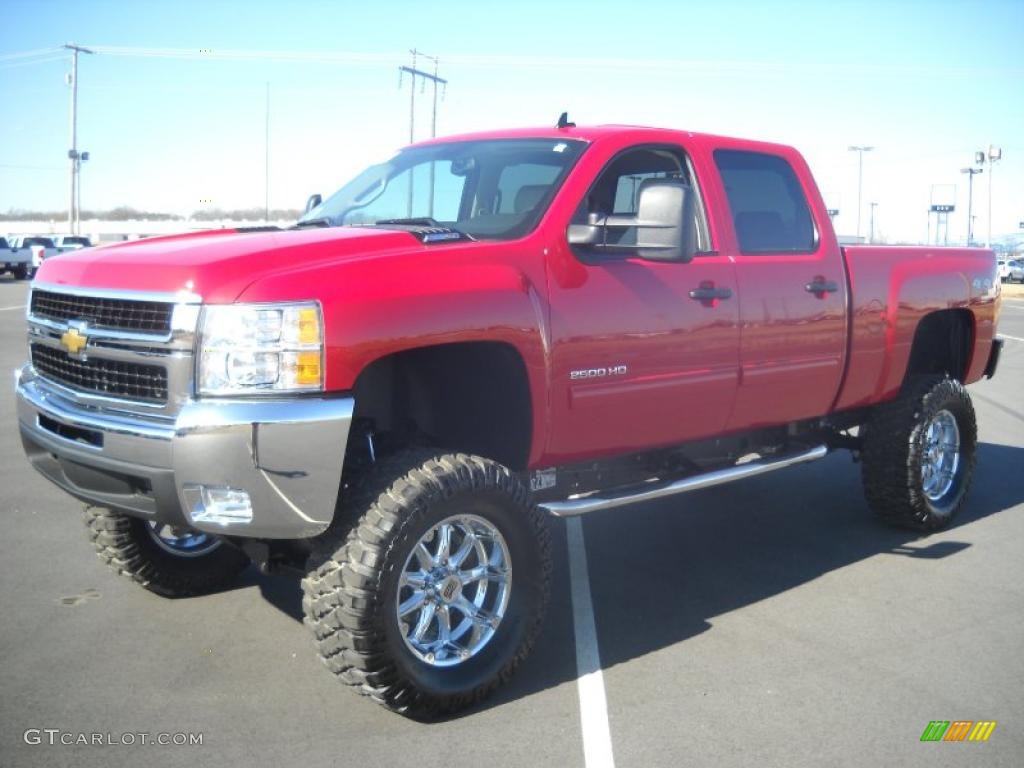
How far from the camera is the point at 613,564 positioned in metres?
5.78

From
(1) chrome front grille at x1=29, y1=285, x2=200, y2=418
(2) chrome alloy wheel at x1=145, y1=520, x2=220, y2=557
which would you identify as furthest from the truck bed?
(1) chrome front grille at x1=29, y1=285, x2=200, y2=418

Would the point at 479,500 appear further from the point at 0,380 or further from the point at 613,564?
the point at 0,380

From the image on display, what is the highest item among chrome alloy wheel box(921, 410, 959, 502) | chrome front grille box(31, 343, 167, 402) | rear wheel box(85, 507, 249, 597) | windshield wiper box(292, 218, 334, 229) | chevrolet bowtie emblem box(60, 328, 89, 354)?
windshield wiper box(292, 218, 334, 229)

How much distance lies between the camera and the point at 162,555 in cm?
498

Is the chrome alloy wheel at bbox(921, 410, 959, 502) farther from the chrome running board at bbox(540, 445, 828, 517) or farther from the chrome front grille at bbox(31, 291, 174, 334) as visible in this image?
the chrome front grille at bbox(31, 291, 174, 334)

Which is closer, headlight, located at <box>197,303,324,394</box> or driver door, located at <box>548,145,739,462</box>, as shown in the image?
headlight, located at <box>197,303,324,394</box>

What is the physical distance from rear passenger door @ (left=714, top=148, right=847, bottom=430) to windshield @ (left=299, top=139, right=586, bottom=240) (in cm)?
107

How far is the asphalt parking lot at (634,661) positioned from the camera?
3.62 m

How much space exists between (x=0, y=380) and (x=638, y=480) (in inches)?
381

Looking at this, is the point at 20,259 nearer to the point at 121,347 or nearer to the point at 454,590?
the point at 121,347

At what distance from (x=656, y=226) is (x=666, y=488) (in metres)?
1.22

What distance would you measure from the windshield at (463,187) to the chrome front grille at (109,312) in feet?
4.39

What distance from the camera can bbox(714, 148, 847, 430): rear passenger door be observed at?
17.1 ft

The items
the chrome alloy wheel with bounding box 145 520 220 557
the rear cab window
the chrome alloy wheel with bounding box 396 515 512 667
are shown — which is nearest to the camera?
the chrome alloy wheel with bounding box 396 515 512 667
